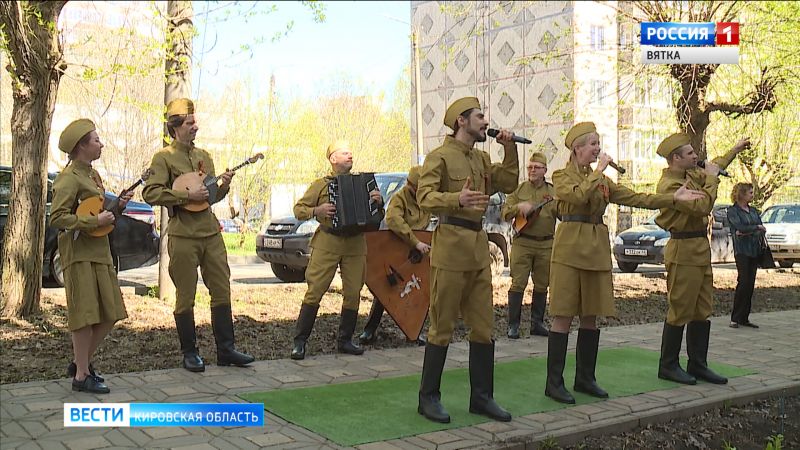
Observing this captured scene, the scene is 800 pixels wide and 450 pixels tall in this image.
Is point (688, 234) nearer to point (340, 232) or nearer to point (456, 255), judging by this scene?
point (456, 255)

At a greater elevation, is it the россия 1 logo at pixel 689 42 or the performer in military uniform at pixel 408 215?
the россия 1 logo at pixel 689 42

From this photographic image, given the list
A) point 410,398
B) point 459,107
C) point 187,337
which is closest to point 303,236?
point 187,337

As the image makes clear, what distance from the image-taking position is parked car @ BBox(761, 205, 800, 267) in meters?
20.1

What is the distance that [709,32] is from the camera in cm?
1341

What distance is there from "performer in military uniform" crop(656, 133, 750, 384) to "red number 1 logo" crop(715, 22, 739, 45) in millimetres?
7186

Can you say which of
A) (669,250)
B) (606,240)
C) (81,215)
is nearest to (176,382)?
(81,215)

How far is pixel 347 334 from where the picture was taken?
787 centimetres

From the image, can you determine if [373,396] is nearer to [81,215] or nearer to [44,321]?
[81,215]

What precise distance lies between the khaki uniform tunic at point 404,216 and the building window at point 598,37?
25.5ft

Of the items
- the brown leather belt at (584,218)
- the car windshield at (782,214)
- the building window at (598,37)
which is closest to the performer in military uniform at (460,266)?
the brown leather belt at (584,218)

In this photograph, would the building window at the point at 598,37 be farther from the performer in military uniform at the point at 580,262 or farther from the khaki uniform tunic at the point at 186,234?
the khaki uniform tunic at the point at 186,234

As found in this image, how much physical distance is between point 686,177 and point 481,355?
2.59 m

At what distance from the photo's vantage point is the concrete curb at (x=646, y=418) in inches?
199

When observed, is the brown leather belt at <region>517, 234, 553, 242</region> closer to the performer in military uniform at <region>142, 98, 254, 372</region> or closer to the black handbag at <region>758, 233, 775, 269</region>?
the black handbag at <region>758, 233, 775, 269</region>
